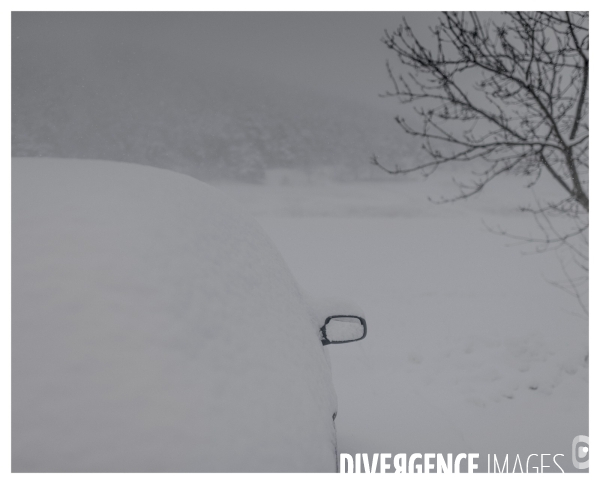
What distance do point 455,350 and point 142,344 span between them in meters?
4.77

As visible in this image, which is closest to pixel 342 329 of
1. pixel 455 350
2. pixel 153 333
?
pixel 153 333

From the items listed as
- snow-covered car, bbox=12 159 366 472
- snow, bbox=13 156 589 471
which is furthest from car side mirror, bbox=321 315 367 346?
snow-covered car, bbox=12 159 366 472

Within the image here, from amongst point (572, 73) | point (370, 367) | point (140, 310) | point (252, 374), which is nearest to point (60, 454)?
point (140, 310)

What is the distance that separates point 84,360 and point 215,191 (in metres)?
0.92

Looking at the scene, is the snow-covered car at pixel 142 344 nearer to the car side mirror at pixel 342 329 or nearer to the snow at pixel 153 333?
the snow at pixel 153 333

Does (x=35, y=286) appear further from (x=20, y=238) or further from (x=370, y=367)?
(x=370, y=367)

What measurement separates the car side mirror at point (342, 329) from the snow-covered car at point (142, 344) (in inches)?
16.8

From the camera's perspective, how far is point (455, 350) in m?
4.86

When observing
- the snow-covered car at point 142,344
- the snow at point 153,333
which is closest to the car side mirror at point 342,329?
the snow at point 153,333

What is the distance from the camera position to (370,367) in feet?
14.9

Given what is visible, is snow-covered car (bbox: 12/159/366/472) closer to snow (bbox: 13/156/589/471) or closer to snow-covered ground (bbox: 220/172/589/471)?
snow (bbox: 13/156/589/471)

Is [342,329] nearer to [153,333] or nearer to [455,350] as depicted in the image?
[153,333]

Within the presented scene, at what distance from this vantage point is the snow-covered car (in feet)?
2.49

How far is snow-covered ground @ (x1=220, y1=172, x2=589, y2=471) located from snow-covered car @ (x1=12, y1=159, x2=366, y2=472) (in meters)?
1.75
